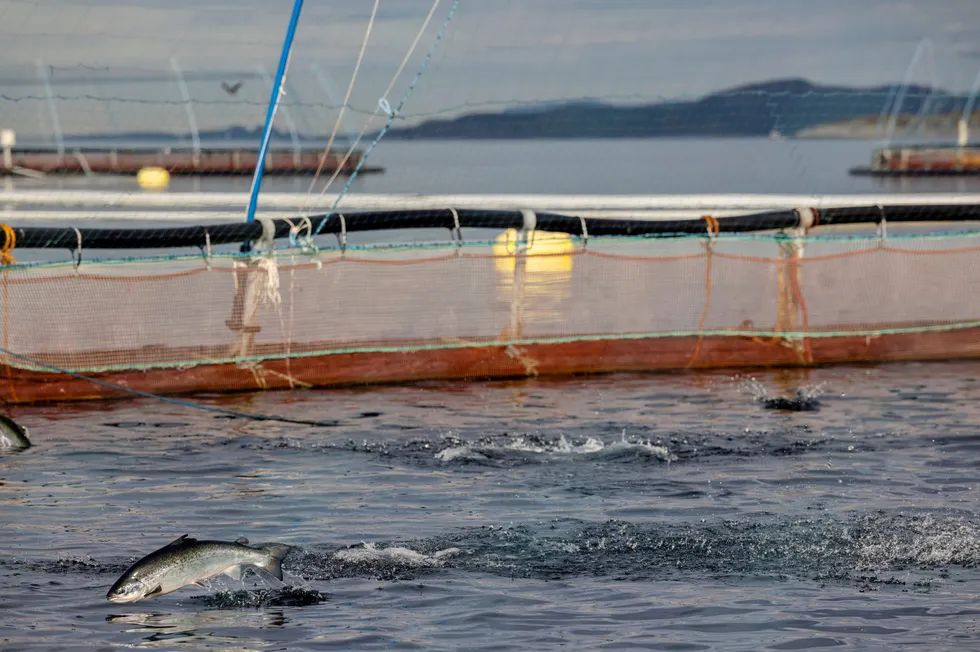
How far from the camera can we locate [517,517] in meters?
9.67

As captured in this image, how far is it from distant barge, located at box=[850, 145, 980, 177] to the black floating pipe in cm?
7037

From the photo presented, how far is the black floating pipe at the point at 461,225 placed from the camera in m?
13.9

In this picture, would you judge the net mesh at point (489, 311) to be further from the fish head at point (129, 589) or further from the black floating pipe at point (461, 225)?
the fish head at point (129, 589)

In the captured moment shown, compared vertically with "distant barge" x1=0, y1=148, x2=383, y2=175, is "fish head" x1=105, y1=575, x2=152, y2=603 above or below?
below

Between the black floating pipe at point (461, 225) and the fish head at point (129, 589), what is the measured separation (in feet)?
22.1

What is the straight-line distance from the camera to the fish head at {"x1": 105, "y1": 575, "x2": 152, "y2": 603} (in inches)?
290

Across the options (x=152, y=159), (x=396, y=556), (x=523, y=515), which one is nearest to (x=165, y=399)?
(x=523, y=515)

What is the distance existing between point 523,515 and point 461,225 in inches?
238

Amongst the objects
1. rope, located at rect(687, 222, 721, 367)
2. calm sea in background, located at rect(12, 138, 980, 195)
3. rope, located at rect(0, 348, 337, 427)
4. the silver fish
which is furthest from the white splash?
calm sea in background, located at rect(12, 138, 980, 195)

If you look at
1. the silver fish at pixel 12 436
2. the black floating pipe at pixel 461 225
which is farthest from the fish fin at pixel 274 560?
the black floating pipe at pixel 461 225

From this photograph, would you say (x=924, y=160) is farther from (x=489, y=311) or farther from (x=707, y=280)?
(x=489, y=311)

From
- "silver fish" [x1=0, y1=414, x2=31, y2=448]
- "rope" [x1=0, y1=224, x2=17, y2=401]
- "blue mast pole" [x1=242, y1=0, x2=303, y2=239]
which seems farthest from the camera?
"blue mast pole" [x1=242, y1=0, x2=303, y2=239]

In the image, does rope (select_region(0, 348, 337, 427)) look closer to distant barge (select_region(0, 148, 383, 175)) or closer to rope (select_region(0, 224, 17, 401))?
rope (select_region(0, 224, 17, 401))

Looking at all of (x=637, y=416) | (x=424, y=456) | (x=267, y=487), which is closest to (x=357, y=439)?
(x=424, y=456)
